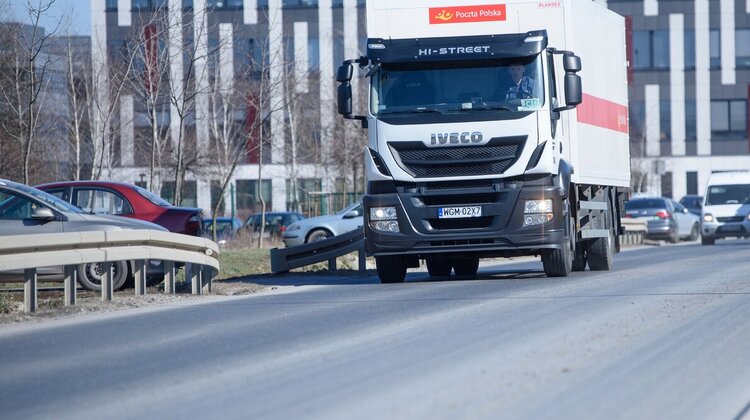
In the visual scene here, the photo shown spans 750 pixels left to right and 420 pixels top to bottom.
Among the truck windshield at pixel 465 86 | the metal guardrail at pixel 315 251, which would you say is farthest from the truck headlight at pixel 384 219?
the metal guardrail at pixel 315 251

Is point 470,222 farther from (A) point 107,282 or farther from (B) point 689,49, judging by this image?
(B) point 689,49

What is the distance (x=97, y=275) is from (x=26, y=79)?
15015 mm

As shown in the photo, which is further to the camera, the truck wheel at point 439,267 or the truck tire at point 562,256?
the truck wheel at point 439,267

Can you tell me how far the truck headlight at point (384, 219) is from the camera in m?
17.3

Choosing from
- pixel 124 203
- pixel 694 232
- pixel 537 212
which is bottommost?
pixel 694 232

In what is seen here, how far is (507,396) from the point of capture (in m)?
7.24

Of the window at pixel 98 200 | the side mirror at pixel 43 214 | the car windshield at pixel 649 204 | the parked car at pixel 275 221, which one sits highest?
the window at pixel 98 200

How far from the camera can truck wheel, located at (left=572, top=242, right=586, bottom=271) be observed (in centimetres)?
2086

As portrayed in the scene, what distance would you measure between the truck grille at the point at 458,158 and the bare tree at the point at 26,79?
10482 mm

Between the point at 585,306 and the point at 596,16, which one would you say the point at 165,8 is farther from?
the point at 585,306

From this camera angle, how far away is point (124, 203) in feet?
63.2

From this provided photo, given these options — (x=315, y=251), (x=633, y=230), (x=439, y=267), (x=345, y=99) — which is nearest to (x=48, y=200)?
(x=345, y=99)

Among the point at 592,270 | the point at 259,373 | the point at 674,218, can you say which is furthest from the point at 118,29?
the point at 259,373

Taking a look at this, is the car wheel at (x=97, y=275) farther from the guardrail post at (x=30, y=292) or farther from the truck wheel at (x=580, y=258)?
the truck wheel at (x=580, y=258)
